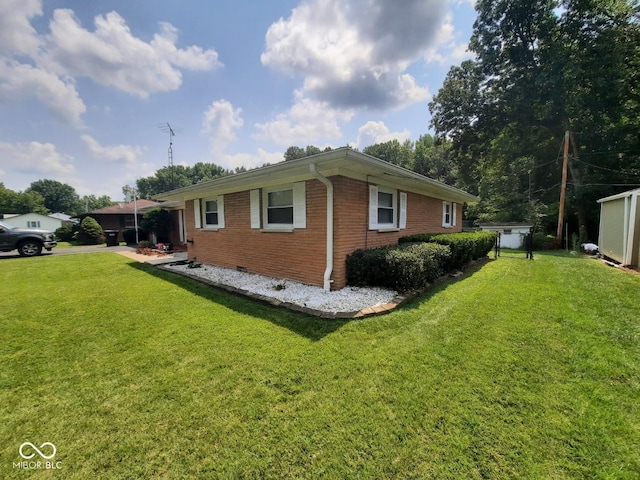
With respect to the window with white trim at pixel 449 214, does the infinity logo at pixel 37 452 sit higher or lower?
lower

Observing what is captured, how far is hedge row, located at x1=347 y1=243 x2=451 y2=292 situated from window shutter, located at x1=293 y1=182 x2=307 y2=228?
1326mm

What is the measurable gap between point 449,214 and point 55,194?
8325 cm

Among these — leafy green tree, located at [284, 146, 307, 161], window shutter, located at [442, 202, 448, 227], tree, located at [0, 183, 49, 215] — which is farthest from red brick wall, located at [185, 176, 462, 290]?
tree, located at [0, 183, 49, 215]

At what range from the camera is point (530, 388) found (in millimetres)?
2357

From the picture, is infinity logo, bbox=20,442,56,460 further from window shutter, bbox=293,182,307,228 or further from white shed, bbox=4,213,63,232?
white shed, bbox=4,213,63,232

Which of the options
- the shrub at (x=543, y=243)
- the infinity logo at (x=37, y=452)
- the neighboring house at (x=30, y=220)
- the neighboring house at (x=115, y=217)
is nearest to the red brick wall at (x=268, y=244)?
the infinity logo at (x=37, y=452)

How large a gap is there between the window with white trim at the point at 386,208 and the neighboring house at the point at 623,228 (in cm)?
668

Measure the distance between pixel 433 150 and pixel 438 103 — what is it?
13.1 m

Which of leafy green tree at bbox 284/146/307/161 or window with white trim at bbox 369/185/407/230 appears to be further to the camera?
leafy green tree at bbox 284/146/307/161

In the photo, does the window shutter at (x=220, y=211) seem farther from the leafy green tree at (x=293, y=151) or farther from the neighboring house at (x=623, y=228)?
the leafy green tree at (x=293, y=151)

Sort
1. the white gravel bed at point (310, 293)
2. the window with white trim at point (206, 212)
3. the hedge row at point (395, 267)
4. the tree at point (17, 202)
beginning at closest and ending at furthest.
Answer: the white gravel bed at point (310, 293) < the hedge row at point (395, 267) < the window with white trim at point (206, 212) < the tree at point (17, 202)

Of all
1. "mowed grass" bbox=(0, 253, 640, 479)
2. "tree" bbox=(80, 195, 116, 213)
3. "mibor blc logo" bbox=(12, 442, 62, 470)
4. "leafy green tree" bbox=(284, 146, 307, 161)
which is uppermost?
"leafy green tree" bbox=(284, 146, 307, 161)

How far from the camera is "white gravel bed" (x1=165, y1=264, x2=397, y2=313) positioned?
446 centimetres

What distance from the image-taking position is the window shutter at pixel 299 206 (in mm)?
5652
